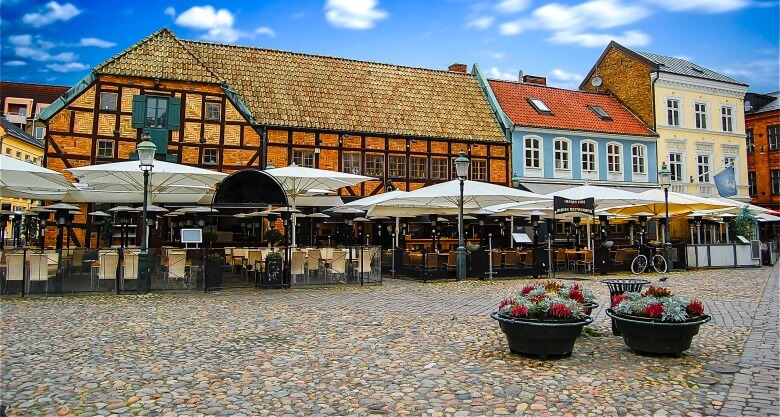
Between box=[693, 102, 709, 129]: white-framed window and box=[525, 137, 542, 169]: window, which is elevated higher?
box=[693, 102, 709, 129]: white-framed window

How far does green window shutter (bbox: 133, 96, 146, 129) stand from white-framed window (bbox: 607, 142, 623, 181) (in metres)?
23.1

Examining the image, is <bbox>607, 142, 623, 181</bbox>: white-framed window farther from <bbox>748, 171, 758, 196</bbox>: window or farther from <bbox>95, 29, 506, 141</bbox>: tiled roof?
<bbox>748, 171, 758, 196</bbox>: window

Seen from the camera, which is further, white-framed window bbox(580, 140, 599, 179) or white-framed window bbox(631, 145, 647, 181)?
white-framed window bbox(631, 145, 647, 181)

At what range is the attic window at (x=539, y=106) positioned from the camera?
3088 cm

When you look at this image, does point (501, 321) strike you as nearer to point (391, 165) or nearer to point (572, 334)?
point (572, 334)

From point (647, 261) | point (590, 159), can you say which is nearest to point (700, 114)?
point (590, 159)

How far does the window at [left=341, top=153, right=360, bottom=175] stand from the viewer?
2570cm

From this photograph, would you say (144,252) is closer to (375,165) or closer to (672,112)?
(375,165)

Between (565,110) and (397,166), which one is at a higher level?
(565,110)

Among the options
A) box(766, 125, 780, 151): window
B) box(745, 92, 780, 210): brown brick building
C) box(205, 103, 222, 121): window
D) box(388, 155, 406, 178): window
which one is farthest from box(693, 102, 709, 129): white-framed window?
box(205, 103, 222, 121): window

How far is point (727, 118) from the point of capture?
1388 inches

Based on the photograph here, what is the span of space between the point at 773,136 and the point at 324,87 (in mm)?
35263

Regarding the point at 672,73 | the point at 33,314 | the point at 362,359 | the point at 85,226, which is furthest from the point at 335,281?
the point at 672,73

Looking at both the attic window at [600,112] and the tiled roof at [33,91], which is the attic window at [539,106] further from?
the tiled roof at [33,91]
